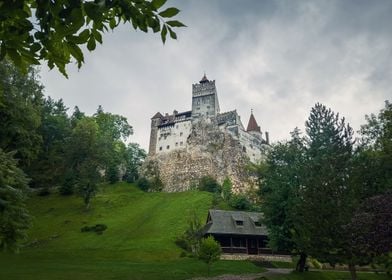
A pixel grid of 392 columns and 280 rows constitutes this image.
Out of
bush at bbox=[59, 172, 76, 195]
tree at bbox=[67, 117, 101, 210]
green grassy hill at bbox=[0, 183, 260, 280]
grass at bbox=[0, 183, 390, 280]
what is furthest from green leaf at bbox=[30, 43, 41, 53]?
bush at bbox=[59, 172, 76, 195]

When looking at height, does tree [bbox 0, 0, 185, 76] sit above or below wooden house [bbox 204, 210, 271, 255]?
below

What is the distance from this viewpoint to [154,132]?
346 ft

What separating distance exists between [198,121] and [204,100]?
663cm

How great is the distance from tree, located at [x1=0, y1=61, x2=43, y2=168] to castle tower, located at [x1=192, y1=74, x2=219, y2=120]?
5434 cm

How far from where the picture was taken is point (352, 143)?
36.8 metres

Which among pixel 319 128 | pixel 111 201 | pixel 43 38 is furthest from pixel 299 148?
pixel 43 38

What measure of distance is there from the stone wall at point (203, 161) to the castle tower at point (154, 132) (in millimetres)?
2589

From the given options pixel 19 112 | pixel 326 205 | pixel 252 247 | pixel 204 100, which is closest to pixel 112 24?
pixel 326 205

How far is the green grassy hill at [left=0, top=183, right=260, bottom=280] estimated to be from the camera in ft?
97.6

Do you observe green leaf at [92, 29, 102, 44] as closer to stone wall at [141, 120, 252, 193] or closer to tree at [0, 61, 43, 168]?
tree at [0, 61, 43, 168]

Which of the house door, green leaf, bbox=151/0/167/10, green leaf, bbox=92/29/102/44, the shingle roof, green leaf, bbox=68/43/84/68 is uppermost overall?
the shingle roof

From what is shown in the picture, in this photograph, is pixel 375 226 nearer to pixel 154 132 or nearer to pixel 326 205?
pixel 326 205

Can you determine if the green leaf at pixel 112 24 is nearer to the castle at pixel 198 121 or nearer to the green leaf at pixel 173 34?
the green leaf at pixel 173 34

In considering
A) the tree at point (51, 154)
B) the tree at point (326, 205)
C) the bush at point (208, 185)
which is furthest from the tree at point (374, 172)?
the tree at point (51, 154)
